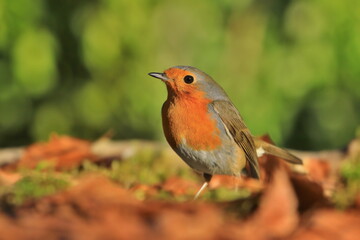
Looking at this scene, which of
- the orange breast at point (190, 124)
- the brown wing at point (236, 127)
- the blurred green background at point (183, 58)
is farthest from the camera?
the blurred green background at point (183, 58)

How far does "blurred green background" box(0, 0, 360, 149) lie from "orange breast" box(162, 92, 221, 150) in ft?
15.0

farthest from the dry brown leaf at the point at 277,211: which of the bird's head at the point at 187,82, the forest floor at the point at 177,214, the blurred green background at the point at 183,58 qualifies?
the blurred green background at the point at 183,58

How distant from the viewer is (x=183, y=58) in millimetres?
8180

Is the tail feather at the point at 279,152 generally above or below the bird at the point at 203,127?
below

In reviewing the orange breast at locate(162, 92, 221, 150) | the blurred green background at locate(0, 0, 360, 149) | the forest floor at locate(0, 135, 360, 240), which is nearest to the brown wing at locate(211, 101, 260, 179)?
the orange breast at locate(162, 92, 221, 150)

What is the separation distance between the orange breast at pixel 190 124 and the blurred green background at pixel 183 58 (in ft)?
15.0

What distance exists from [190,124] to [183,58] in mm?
5065

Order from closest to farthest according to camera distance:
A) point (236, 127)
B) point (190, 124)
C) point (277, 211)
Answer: point (277, 211) → point (190, 124) → point (236, 127)

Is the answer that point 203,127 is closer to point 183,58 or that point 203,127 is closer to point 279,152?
point 279,152

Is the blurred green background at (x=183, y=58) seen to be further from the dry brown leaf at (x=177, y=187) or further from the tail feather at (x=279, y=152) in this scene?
the dry brown leaf at (x=177, y=187)

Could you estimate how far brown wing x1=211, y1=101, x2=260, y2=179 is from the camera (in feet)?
11.1

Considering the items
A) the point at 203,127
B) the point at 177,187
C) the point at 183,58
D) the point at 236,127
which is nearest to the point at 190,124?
the point at 203,127

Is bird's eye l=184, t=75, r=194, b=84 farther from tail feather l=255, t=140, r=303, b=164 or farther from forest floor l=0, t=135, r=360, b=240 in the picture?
forest floor l=0, t=135, r=360, b=240

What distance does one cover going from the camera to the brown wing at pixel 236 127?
134 inches
